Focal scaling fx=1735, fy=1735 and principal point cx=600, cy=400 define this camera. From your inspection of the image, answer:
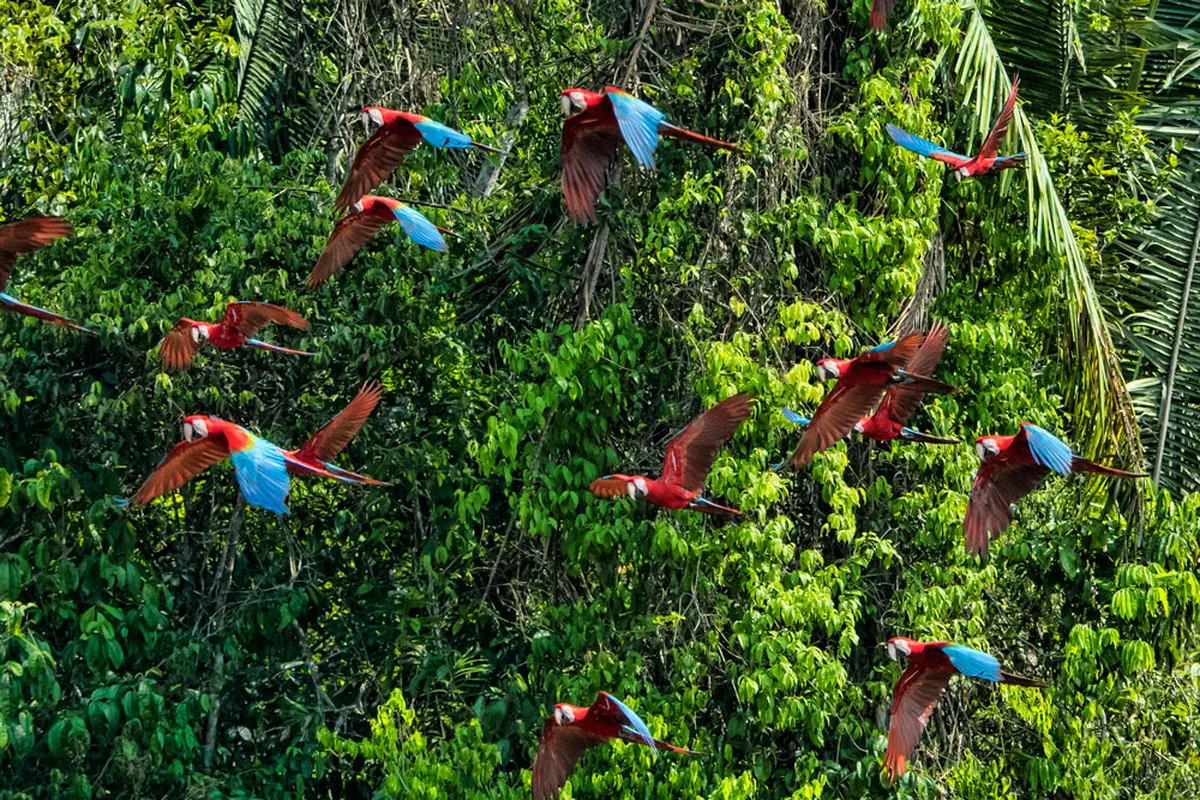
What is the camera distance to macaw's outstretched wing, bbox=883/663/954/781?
5789mm

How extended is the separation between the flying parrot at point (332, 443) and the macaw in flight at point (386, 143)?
2.68 ft

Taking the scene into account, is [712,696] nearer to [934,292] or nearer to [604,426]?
[604,426]

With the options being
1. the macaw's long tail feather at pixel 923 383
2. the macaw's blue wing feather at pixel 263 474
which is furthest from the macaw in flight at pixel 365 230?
the macaw's long tail feather at pixel 923 383

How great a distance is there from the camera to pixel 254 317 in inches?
237

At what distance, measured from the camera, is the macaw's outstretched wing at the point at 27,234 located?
17.6 ft

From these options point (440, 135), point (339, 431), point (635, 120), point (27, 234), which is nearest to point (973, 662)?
point (635, 120)

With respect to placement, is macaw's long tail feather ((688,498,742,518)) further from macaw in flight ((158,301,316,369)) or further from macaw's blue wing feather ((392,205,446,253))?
macaw in flight ((158,301,316,369))

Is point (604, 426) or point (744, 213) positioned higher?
point (744, 213)

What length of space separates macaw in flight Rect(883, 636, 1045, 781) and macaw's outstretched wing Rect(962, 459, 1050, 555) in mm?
405

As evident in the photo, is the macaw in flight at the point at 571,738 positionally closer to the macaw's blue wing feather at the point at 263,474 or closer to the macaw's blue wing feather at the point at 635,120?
the macaw's blue wing feather at the point at 263,474

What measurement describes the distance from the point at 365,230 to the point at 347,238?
0.07m

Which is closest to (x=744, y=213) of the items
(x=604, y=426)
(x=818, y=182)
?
(x=818, y=182)

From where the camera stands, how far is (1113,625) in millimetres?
6777

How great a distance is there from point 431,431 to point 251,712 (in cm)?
139
